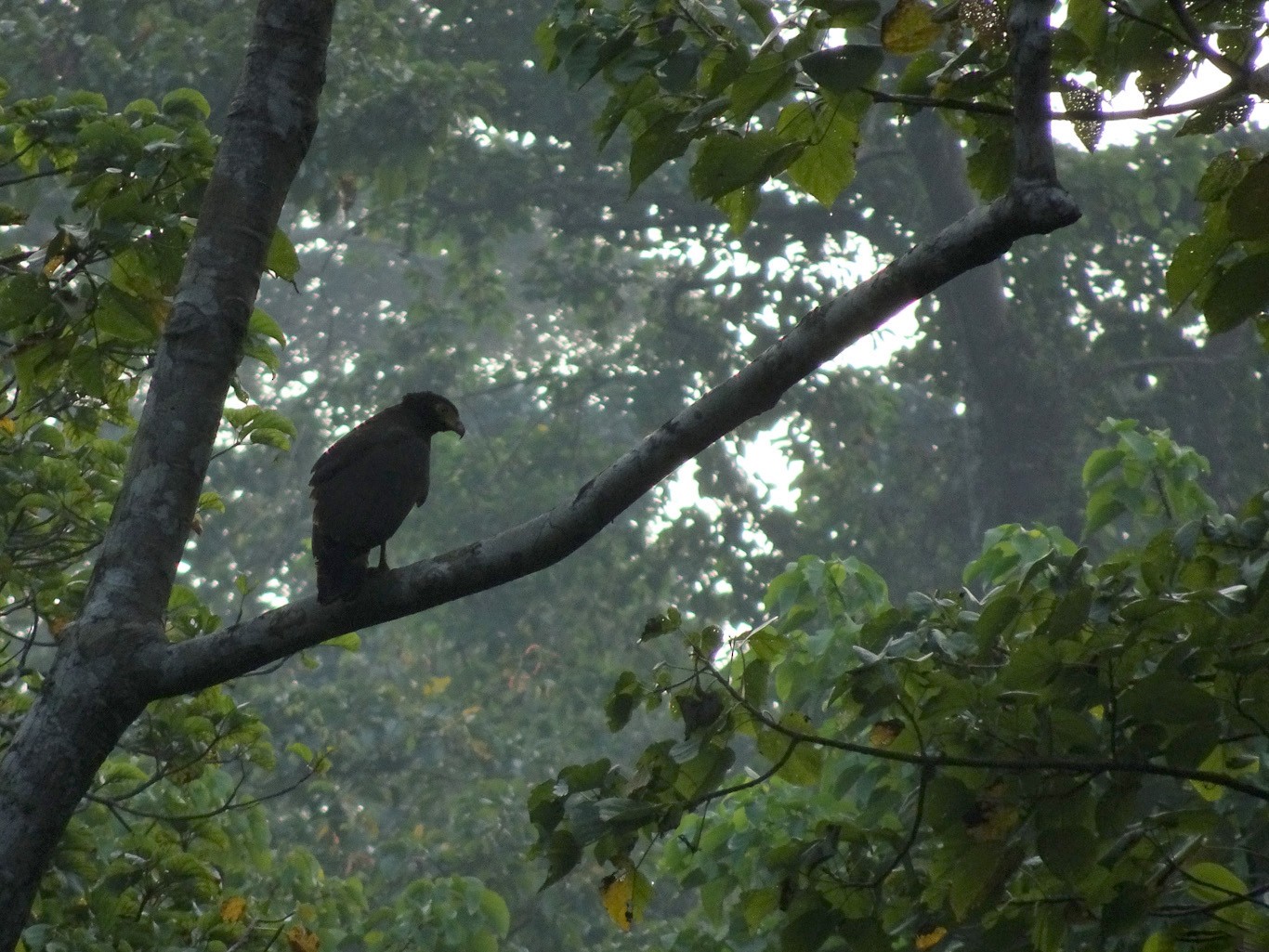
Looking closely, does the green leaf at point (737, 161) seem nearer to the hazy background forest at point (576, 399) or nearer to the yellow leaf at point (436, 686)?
the hazy background forest at point (576, 399)

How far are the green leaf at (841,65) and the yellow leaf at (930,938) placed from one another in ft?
5.83

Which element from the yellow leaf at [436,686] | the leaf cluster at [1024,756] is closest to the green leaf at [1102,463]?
the leaf cluster at [1024,756]

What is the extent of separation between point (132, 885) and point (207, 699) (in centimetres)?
59

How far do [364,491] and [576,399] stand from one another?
13968 millimetres

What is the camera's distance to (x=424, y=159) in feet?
42.2

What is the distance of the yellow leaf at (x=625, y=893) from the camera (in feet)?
9.71

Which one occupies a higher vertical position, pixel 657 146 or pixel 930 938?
pixel 657 146

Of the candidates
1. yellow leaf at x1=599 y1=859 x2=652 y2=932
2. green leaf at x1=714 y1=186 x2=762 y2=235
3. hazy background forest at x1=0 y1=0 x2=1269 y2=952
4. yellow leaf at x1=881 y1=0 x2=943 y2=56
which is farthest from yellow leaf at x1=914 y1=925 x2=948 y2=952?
hazy background forest at x1=0 y1=0 x2=1269 y2=952

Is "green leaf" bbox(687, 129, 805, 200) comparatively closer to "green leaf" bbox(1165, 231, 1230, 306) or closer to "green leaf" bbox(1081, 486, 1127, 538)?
"green leaf" bbox(1165, 231, 1230, 306)

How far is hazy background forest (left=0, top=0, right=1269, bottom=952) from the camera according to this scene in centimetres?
1251

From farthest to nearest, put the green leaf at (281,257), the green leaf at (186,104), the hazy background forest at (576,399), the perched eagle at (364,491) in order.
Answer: the hazy background forest at (576,399)
the green leaf at (186,104)
the perched eagle at (364,491)
the green leaf at (281,257)

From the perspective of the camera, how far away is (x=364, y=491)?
12.4ft

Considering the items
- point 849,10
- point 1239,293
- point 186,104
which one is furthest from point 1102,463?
point 186,104

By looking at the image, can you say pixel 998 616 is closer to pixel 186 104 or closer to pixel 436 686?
pixel 186 104
